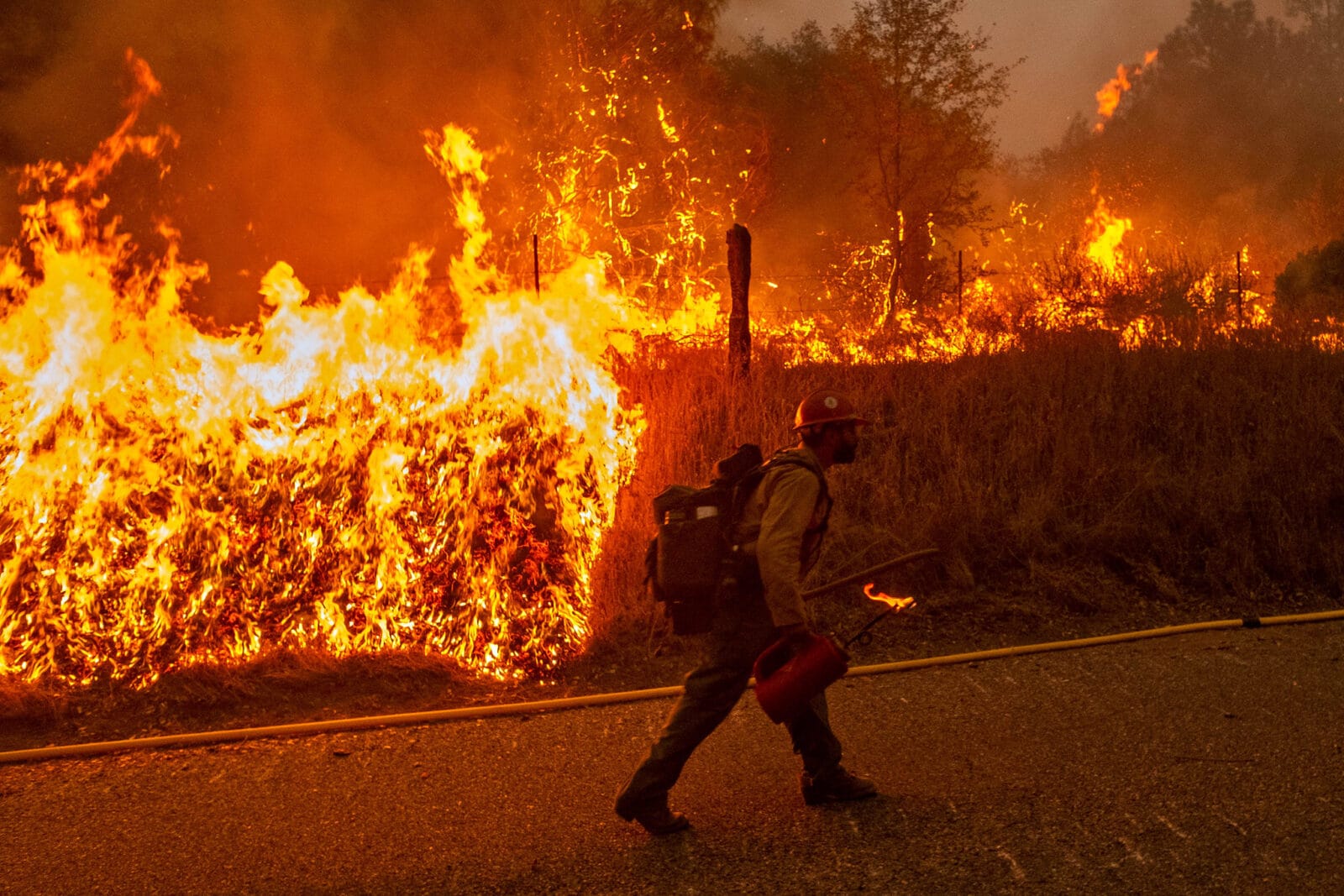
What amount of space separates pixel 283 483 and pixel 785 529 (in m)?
4.75

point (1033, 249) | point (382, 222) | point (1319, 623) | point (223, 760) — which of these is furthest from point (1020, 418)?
point (1033, 249)

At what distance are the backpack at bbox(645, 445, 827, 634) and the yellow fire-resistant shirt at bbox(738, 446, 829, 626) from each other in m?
0.04

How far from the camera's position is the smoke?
14.9 metres

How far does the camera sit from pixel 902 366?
422 inches

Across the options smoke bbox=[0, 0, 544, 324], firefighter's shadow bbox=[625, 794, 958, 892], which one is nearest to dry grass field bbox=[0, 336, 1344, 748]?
firefighter's shadow bbox=[625, 794, 958, 892]

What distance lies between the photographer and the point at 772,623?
426 cm

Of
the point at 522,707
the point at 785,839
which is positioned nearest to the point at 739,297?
the point at 522,707

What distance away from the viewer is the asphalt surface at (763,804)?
3.78 m

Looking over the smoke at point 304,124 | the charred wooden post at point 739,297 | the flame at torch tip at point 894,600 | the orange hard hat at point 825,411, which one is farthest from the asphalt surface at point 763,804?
the smoke at point 304,124

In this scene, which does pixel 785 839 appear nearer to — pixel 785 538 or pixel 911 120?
pixel 785 538

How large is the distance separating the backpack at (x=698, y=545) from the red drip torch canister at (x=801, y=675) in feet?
0.99

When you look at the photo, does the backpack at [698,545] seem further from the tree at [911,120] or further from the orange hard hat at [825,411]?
the tree at [911,120]

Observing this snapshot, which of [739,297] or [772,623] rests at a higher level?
[739,297]

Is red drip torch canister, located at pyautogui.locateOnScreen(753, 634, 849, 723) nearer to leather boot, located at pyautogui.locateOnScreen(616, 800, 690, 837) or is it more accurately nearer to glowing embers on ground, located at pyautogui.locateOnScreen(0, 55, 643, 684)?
leather boot, located at pyautogui.locateOnScreen(616, 800, 690, 837)
